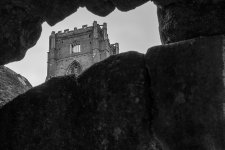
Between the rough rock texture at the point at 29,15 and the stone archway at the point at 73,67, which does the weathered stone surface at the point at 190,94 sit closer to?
the rough rock texture at the point at 29,15

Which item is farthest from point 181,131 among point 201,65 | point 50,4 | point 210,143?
point 50,4

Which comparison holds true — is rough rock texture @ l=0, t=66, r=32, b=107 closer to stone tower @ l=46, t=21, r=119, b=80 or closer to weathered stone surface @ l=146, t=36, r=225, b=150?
weathered stone surface @ l=146, t=36, r=225, b=150

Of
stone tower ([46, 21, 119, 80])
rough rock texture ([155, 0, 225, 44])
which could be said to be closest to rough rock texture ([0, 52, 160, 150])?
rough rock texture ([155, 0, 225, 44])

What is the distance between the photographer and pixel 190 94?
102 inches

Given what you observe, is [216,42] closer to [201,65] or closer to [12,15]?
[201,65]

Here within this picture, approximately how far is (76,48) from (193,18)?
63.8 meters

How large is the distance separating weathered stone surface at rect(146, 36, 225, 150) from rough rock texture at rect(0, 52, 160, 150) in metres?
0.12

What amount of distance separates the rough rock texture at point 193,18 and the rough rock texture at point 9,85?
6.49 feet

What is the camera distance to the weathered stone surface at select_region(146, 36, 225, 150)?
8.17 feet

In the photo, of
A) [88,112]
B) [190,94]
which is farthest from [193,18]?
[88,112]

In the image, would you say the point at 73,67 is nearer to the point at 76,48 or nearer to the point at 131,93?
the point at 76,48

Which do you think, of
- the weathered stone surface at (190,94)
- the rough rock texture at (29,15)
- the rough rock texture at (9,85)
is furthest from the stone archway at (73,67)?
the weathered stone surface at (190,94)

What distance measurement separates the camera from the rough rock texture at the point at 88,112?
275 cm

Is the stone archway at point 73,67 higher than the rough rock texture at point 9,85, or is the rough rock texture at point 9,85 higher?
the stone archway at point 73,67
